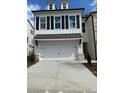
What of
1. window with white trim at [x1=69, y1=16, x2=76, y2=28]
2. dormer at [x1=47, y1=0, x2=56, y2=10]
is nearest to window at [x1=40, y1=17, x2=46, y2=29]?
dormer at [x1=47, y1=0, x2=56, y2=10]

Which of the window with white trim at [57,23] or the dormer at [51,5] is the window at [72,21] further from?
the dormer at [51,5]

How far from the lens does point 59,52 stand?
39.4 ft

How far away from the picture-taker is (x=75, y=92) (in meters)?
3.37

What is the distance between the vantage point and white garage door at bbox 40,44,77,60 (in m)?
12.0

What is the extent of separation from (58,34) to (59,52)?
56.0 inches

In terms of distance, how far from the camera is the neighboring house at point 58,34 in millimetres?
12023

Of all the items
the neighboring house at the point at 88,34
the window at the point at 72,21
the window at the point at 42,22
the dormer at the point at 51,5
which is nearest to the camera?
the window at the point at 72,21

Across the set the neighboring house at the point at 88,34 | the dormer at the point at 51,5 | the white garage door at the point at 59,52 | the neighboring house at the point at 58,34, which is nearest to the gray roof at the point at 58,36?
the neighboring house at the point at 58,34

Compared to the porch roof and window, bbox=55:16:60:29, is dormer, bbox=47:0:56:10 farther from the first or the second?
the porch roof
